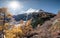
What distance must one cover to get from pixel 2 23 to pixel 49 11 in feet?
5.98

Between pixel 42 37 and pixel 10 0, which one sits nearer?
pixel 42 37

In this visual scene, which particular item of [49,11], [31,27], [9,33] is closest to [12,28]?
[9,33]

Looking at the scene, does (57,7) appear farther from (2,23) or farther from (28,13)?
(2,23)

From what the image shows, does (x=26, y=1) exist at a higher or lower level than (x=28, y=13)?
higher

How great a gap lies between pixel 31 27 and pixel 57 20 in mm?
990

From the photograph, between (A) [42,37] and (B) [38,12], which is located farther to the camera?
(B) [38,12]

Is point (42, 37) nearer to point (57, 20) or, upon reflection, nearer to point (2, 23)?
point (57, 20)

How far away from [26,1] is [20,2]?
231 mm

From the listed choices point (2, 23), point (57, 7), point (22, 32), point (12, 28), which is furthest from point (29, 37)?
point (57, 7)

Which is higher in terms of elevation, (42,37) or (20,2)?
(20,2)

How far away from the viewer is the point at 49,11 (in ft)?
20.2

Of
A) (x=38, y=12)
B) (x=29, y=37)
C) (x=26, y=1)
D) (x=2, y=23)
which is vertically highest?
(x=26, y=1)

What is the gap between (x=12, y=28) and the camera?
601 centimetres

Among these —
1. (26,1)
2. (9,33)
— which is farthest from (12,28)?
(26,1)
